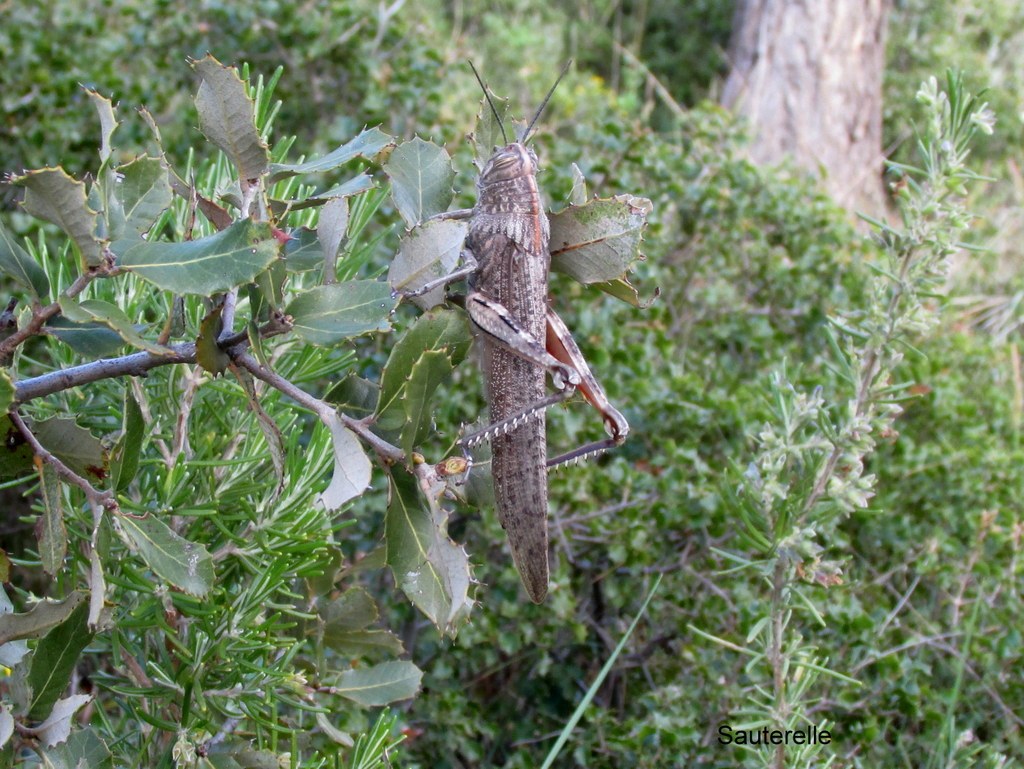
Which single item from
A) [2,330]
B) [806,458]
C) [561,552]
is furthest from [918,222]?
[2,330]

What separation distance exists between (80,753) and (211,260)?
1.52 ft

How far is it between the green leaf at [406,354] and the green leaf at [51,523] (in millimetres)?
263

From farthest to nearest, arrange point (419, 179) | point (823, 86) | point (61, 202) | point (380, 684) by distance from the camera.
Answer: point (823, 86) < point (380, 684) < point (419, 179) < point (61, 202)

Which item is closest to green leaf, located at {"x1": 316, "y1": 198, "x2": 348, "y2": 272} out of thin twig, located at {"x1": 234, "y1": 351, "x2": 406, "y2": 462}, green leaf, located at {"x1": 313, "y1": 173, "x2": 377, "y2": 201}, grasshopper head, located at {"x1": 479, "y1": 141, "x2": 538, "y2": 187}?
green leaf, located at {"x1": 313, "y1": 173, "x2": 377, "y2": 201}

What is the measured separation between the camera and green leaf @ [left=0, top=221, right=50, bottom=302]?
726 mm

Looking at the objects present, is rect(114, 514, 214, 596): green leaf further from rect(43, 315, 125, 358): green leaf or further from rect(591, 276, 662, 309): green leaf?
rect(591, 276, 662, 309): green leaf

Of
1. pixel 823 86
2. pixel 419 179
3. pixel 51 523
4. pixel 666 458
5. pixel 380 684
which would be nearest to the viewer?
pixel 51 523

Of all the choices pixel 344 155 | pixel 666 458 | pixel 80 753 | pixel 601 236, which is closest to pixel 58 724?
pixel 80 753

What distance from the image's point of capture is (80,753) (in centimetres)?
83

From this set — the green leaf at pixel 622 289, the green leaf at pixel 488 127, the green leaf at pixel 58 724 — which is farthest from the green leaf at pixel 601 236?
the green leaf at pixel 58 724

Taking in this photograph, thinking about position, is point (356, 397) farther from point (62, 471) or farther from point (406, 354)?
point (62, 471)

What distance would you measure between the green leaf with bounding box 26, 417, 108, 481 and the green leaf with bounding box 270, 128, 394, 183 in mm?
267

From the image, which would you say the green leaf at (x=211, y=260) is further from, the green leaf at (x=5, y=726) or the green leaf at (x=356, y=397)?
the green leaf at (x=5, y=726)

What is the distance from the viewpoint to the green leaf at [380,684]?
1.01 metres
